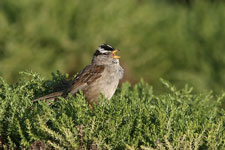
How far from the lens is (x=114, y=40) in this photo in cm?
1146

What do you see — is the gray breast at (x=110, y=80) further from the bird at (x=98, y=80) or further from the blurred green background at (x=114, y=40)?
the blurred green background at (x=114, y=40)

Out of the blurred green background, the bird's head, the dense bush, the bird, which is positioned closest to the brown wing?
the bird

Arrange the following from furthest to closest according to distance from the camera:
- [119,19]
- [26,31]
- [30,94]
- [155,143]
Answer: [119,19] → [26,31] → [30,94] → [155,143]

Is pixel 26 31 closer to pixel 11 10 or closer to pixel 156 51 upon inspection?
pixel 11 10

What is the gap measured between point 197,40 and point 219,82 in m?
1.33

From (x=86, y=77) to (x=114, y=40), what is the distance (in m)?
5.19

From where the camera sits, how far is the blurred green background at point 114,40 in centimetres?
1071

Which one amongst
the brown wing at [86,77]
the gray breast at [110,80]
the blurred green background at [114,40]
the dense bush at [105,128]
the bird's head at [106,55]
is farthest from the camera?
the blurred green background at [114,40]

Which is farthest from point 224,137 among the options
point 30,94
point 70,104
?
point 30,94

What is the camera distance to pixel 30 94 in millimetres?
5562

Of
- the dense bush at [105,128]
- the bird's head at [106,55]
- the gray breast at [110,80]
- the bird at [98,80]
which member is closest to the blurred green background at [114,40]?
the bird's head at [106,55]

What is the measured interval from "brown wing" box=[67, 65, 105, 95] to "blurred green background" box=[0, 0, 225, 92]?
4159mm

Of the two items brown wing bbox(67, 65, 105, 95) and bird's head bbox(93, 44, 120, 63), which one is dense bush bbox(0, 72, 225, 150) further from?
bird's head bbox(93, 44, 120, 63)

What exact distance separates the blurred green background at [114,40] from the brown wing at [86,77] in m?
4.16
